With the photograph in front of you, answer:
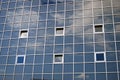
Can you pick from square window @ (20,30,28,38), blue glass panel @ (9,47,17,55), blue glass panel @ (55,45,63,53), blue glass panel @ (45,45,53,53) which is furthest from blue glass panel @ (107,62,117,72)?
blue glass panel @ (9,47,17,55)

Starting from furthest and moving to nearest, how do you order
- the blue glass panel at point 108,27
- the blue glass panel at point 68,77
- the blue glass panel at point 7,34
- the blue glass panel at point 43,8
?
the blue glass panel at point 43,8 < the blue glass panel at point 7,34 < the blue glass panel at point 108,27 < the blue glass panel at point 68,77

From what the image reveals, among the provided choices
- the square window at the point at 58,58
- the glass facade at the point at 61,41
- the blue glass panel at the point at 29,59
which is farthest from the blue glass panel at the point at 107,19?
the blue glass panel at the point at 29,59

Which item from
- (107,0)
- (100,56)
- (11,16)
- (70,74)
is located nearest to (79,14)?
(107,0)

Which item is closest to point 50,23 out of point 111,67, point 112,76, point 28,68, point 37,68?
point 37,68

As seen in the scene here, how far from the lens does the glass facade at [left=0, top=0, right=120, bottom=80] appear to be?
52.4ft

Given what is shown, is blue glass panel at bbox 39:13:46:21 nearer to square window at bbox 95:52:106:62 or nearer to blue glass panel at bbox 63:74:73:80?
blue glass panel at bbox 63:74:73:80

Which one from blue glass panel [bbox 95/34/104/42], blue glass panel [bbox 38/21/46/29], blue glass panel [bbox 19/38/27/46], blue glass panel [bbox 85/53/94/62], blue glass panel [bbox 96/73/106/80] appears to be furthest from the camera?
blue glass panel [bbox 38/21/46/29]

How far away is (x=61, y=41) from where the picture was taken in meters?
17.3

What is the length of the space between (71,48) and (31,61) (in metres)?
3.62

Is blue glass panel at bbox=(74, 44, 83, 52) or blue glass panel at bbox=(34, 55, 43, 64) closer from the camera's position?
blue glass panel at bbox=(74, 44, 83, 52)

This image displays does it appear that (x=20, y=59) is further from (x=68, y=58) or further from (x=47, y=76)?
(x=68, y=58)

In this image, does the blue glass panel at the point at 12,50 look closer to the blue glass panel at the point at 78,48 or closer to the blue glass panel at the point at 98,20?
the blue glass panel at the point at 78,48

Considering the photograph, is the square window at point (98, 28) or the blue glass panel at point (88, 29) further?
the blue glass panel at point (88, 29)

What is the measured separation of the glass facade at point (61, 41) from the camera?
1596 centimetres
